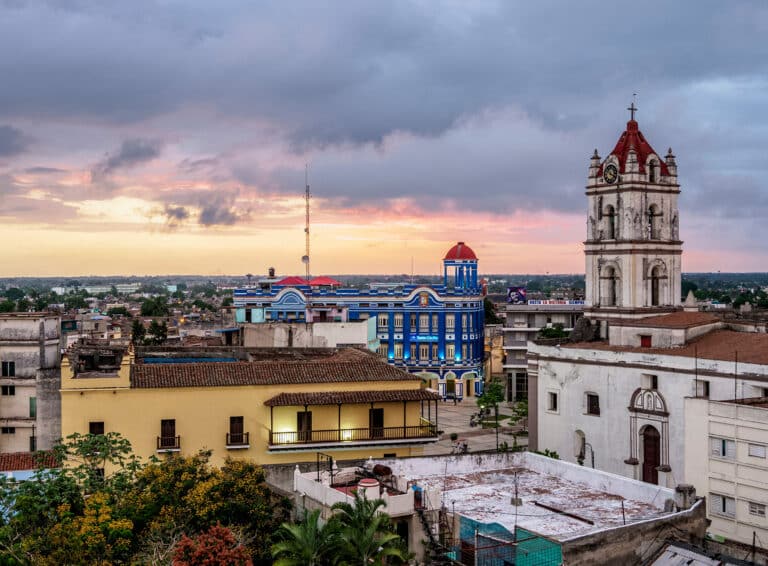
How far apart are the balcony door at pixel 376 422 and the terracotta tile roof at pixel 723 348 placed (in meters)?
12.8

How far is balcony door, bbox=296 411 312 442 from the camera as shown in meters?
32.6

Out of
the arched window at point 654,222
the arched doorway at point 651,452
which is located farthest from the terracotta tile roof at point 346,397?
the arched window at point 654,222

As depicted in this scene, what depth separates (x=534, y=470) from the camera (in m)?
27.7

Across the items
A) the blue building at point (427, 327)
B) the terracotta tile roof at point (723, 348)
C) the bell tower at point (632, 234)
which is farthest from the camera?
the blue building at point (427, 327)

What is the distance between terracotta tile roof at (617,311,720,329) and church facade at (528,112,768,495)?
0.07 meters

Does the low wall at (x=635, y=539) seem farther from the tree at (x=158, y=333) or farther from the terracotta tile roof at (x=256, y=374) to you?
the tree at (x=158, y=333)

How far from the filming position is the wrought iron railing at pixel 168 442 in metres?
31.7

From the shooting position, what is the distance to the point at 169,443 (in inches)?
1253

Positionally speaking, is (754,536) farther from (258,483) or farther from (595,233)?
(595,233)

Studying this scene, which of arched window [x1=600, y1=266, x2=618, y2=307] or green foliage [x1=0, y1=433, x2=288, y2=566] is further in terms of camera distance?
arched window [x1=600, y1=266, x2=618, y2=307]

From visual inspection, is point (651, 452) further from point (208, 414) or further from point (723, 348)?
point (208, 414)

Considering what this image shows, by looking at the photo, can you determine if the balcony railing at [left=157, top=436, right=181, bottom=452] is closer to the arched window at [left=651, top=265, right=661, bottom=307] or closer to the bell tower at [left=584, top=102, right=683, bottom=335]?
the bell tower at [left=584, top=102, right=683, bottom=335]

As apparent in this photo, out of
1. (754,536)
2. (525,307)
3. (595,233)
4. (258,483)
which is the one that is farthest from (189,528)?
(525,307)

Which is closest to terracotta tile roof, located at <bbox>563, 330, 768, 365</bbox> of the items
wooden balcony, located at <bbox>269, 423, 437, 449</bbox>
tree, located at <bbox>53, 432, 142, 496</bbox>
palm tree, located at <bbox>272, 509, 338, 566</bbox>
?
wooden balcony, located at <bbox>269, 423, 437, 449</bbox>
